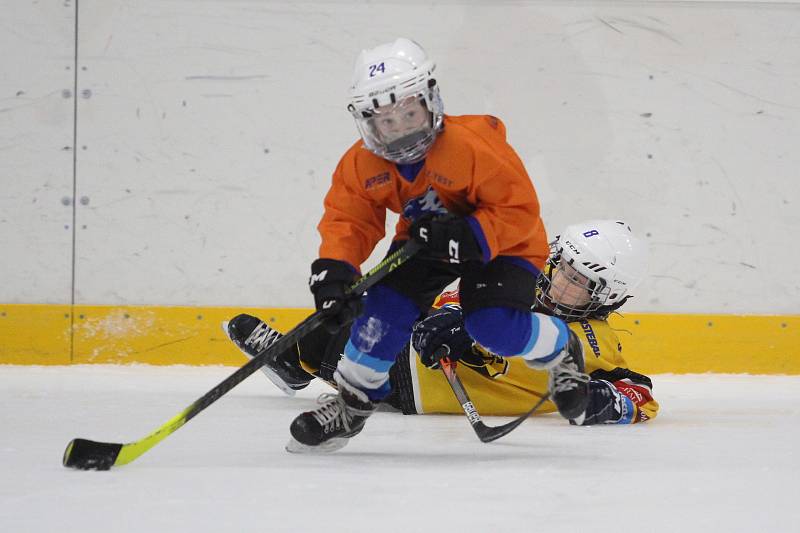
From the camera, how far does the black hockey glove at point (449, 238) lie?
1.94m

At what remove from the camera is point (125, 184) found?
387cm

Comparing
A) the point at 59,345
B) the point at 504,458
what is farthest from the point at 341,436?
the point at 59,345

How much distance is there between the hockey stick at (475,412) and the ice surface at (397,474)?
0.12 ft

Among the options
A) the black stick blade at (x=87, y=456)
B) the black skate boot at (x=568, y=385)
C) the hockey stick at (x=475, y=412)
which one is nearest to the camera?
the black stick blade at (x=87, y=456)

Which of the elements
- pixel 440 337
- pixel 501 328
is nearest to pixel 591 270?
pixel 440 337

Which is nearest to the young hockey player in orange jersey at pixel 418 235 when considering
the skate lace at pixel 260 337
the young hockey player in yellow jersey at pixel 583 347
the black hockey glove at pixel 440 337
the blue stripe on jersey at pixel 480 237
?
the blue stripe on jersey at pixel 480 237

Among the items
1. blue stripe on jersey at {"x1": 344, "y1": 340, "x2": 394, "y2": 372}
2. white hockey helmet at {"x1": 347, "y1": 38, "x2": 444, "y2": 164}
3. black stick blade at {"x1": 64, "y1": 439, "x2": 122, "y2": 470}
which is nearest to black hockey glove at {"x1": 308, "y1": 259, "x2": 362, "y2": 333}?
blue stripe on jersey at {"x1": 344, "y1": 340, "x2": 394, "y2": 372}

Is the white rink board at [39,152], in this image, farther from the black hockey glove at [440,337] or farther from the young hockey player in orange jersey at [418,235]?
the young hockey player in orange jersey at [418,235]

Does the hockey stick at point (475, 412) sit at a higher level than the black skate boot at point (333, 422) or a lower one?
lower

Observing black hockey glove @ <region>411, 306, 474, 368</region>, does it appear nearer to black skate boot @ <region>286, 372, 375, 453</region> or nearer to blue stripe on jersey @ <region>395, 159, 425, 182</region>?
black skate boot @ <region>286, 372, 375, 453</region>

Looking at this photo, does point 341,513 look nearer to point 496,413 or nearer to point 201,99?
point 496,413

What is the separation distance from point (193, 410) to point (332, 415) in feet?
1.06

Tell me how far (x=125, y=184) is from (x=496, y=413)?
1.87 meters

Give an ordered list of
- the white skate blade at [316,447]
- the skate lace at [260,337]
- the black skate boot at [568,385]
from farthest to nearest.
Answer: the skate lace at [260,337] → the black skate boot at [568,385] → the white skate blade at [316,447]
